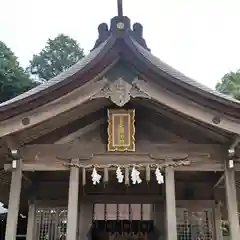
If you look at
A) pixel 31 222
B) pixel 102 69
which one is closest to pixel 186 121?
pixel 102 69

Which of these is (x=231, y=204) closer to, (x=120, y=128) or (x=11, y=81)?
(x=120, y=128)

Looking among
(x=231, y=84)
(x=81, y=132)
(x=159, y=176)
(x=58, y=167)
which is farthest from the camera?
(x=231, y=84)

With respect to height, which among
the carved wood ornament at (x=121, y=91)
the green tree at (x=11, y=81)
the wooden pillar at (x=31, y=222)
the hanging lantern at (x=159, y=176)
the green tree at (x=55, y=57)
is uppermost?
the green tree at (x=55, y=57)

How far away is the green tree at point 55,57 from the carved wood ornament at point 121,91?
25.7 m

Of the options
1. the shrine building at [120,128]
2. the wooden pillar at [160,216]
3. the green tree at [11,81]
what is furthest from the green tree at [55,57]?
the shrine building at [120,128]

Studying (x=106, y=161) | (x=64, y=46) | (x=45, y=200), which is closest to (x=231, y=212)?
(x=106, y=161)

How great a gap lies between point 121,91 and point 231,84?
2418 centimetres

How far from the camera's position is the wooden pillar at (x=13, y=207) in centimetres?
609

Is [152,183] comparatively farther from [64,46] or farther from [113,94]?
[64,46]

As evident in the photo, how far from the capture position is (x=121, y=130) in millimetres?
6703

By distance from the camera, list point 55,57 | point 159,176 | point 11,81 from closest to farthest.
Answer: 1. point 159,176
2. point 11,81
3. point 55,57

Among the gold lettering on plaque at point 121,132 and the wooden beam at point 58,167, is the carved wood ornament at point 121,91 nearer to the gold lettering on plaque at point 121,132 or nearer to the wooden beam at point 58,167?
the gold lettering on plaque at point 121,132

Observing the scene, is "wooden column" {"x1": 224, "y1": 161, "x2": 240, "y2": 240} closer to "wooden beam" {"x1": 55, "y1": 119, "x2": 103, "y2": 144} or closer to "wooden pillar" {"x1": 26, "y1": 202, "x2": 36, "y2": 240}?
"wooden beam" {"x1": 55, "y1": 119, "x2": 103, "y2": 144}

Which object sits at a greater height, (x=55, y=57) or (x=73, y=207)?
(x=55, y=57)
